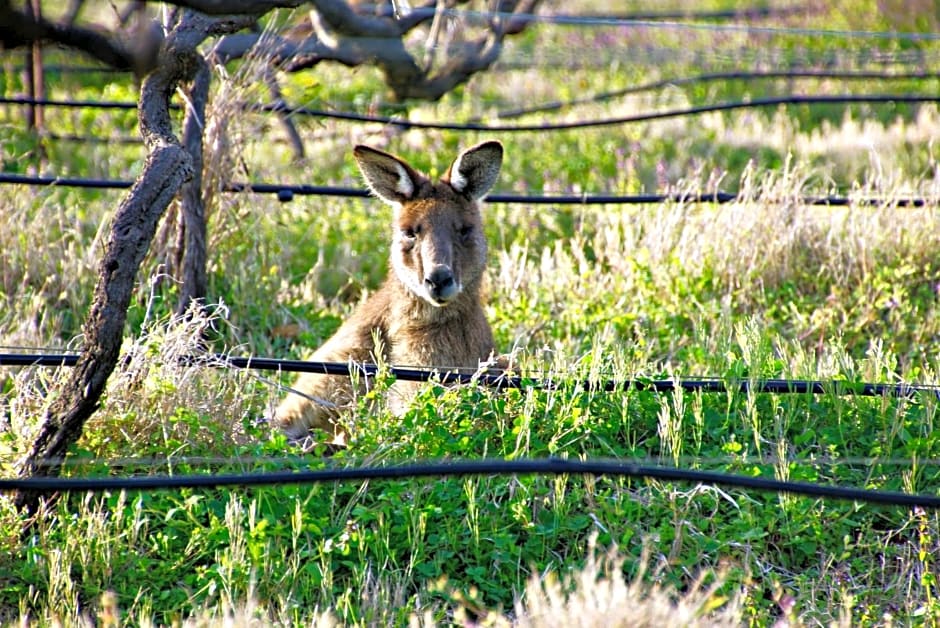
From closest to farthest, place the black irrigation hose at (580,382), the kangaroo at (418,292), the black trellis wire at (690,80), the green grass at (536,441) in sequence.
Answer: the green grass at (536,441)
the black irrigation hose at (580,382)
the kangaroo at (418,292)
the black trellis wire at (690,80)

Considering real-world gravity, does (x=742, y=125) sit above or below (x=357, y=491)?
above

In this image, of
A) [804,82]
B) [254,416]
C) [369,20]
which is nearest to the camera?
[254,416]

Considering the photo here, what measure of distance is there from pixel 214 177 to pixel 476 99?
792 centimetres

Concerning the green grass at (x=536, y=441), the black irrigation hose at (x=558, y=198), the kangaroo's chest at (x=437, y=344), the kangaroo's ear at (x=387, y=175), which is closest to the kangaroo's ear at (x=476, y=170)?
the kangaroo's ear at (x=387, y=175)

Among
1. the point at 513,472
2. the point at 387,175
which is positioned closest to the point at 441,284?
the point at 387,175

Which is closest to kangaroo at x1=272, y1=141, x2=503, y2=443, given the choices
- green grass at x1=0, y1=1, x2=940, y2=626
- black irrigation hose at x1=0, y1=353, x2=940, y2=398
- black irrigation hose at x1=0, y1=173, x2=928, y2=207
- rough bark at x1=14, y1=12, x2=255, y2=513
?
green grass at x1=0, y1=1, x2=940, y2=626

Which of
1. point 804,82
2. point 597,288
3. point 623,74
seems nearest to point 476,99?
point 623,74

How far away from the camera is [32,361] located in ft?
18.8

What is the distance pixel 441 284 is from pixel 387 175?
0.81m

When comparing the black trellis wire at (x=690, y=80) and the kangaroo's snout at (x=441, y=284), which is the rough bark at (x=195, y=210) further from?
the black trellis wire at (x=690, y=80)

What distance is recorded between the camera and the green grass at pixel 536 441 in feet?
16.5

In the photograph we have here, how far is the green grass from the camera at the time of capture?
5.03m

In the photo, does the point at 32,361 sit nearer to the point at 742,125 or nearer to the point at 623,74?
the point at 742,125

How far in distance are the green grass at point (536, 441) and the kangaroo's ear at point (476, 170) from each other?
111cm
